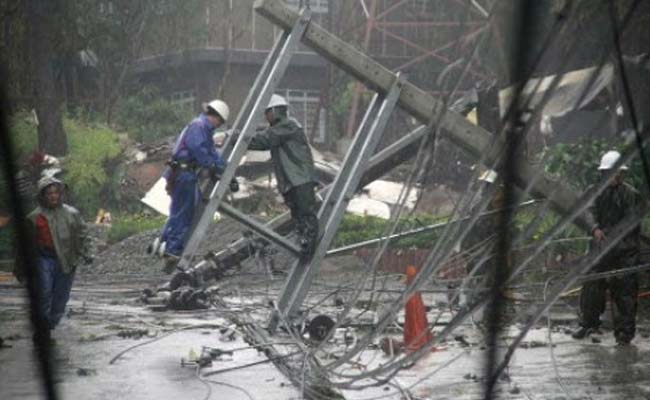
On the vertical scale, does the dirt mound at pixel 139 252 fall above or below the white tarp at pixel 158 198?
below

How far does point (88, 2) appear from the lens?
113 feet

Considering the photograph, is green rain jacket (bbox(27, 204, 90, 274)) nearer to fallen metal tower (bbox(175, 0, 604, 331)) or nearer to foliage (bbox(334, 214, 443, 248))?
fallen metal tower (bbox(175, 0, 604, 331))

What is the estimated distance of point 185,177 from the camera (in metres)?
15.1

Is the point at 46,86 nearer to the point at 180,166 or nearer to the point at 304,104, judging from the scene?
the point at 304,104

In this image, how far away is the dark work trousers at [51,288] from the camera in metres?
12.8

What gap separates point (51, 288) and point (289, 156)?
8.04 feet

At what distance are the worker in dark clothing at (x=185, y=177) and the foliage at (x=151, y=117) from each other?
21.7 m

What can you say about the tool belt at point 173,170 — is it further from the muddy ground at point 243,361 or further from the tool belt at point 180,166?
the muddy ground at point 243,361

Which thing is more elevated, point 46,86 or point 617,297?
point 46,86

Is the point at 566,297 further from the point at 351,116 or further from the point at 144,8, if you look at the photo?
the point at 144,8

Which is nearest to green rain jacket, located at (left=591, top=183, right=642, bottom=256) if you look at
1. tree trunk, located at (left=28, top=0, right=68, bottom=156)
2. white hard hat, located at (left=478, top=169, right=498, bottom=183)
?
white hard hat, located at (left=478, top=169, right=498, bottom=183)

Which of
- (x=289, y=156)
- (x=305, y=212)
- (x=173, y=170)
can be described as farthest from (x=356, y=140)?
(x=173, y=170)

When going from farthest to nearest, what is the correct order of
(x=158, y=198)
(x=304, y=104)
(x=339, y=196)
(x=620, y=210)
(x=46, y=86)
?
(x=304, y=104), (x=46, y=86), (x=158, y=198), (x=339, y=196), (x=620, y=210)


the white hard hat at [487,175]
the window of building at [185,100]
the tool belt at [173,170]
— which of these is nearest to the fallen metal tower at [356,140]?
the white hard hat at [487,175]
